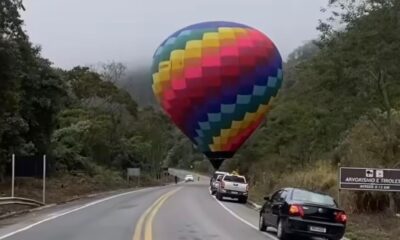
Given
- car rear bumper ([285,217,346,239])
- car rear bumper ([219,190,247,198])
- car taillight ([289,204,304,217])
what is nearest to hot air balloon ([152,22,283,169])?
car rear bumper ([219,190,247,198])

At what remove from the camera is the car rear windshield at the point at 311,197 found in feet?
59.6

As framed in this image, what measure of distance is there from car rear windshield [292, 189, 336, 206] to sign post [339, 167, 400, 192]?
3859 millimetres

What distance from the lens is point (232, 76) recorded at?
151 ft

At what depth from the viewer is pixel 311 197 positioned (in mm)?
18484

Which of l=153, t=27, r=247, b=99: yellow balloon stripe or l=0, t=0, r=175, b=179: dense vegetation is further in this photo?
l=153, t=27, r=247, b=99: yellow balloon stripe

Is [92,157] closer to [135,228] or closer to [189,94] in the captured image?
[189,94]

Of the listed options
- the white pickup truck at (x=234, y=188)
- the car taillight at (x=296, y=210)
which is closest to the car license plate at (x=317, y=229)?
the car taillight at (x=296, y=210)

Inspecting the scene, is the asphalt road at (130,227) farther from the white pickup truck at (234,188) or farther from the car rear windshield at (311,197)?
the white pickup truck at (234,188)

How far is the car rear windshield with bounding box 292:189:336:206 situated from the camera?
59.6ft

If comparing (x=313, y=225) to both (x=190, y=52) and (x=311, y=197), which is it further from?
(x=190, y=52)

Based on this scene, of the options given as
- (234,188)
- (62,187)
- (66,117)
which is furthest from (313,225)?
(66,117)

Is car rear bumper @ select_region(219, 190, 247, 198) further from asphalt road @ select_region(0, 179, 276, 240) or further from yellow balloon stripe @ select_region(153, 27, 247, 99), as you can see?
asphalt road @ select_region(0, 179, 276, 240)

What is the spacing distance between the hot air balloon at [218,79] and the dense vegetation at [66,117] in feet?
26.2

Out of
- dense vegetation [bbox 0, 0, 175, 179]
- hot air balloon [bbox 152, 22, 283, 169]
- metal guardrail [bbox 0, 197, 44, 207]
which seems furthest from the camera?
hot air balloon [bbox 152, 22, 283, 169]
